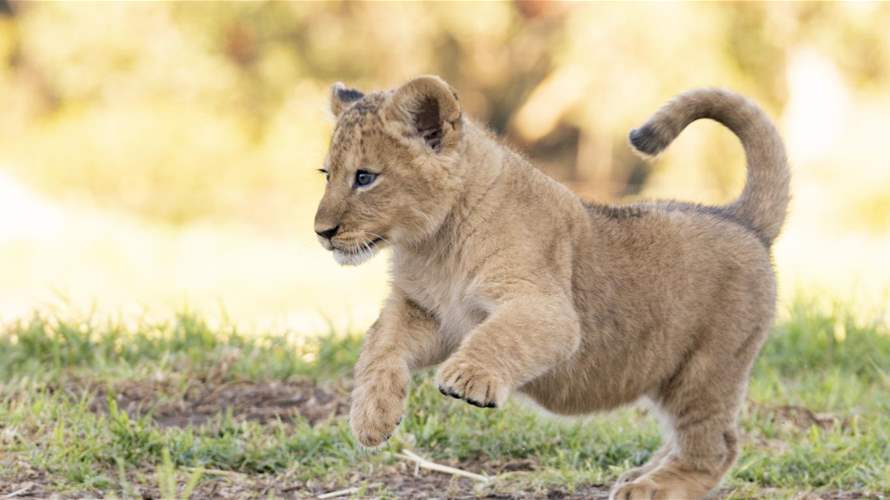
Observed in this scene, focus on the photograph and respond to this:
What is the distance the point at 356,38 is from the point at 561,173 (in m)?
4.07

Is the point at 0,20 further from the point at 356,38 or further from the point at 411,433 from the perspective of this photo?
the point at 411,433

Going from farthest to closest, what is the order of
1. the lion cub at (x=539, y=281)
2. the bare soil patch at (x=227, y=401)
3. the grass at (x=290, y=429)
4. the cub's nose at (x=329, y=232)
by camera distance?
1. the bare soil patch at (x=227, y=401)
2. the grass at (x=290, y=429)
3. the cub's nose at (x=329, y=232)
4. the lion cub at (x=539, y=281)

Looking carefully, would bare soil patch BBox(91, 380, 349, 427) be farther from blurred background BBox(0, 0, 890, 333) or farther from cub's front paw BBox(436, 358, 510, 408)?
blurred background BBox(0, 0, 890, 333)

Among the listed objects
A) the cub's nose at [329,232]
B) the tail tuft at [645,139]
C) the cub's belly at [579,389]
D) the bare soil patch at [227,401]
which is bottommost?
the cub's belly at [579,389]

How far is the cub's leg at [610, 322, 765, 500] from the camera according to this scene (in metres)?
4.42

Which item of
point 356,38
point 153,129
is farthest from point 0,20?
A: point 356,38

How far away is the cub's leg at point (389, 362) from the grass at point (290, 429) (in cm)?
47

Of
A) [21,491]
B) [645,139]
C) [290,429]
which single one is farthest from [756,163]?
[21,491]

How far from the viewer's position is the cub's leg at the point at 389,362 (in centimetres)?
381

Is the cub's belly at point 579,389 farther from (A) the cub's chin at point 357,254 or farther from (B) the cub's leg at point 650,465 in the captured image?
(A) the cub's chin at point 357,254

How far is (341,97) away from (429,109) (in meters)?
0.48

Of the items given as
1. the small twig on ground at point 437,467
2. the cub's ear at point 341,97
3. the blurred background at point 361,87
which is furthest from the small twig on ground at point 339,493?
the blurred background at point 361,87

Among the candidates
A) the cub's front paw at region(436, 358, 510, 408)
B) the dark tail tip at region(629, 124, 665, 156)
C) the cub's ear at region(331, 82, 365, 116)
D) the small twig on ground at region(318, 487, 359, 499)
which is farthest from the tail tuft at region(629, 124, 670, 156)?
the small twig on ground at region(318, 487, 359, 499)

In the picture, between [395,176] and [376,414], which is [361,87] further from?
[376,414]
